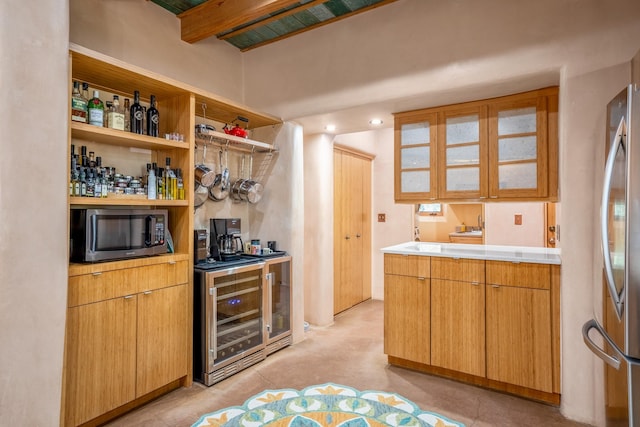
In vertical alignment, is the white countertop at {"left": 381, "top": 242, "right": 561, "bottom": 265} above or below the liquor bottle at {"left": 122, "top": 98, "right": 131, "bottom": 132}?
below

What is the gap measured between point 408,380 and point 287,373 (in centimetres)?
97

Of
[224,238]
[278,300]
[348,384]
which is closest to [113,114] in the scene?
[224,238]

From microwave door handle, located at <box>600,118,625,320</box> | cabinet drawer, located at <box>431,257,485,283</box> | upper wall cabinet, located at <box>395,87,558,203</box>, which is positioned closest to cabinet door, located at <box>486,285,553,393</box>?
cabinet drawer, located at <box>431,257,485,283</box>

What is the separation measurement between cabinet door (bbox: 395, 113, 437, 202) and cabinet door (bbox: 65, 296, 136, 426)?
2.32m

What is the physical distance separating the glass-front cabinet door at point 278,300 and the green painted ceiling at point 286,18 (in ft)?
7.28

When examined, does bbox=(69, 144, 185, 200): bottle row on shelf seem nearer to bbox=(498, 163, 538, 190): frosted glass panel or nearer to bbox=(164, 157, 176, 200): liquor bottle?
bbox=(164, 157, 176, 200): liquor bottle

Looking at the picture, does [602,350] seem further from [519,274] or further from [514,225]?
[514,225]

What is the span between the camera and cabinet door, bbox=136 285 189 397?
7.59 feet

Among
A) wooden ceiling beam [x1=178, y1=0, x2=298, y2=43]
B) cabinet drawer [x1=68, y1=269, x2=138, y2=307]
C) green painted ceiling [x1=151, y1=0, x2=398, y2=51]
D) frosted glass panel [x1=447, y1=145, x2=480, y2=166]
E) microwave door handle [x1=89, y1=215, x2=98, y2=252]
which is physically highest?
green painted ceiling [x1=151, y1=0, x2=398, y2=51]

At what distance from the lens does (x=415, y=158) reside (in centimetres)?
311

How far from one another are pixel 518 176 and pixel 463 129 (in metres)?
0.57

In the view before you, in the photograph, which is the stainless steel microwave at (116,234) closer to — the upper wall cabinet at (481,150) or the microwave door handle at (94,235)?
the microwave door handle at (94,235)

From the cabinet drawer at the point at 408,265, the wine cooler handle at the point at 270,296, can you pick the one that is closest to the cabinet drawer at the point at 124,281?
the wine cooler handle at the point at 270,296

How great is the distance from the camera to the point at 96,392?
206cm
